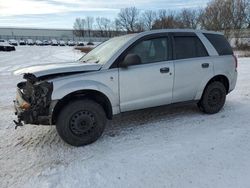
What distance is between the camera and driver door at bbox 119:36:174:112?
4.44 m

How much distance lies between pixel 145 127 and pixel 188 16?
66.5 metres

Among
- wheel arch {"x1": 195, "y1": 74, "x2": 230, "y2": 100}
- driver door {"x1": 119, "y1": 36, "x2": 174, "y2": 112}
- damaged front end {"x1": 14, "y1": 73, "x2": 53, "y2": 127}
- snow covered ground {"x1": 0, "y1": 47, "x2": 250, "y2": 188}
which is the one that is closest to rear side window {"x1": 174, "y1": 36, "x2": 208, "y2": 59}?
driver door {"x1": 119, "y1": 36, "x2": 174, "y2": 112}

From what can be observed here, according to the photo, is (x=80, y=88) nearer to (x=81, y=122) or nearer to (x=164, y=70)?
(x=81, y=122)

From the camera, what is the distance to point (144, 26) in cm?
8781

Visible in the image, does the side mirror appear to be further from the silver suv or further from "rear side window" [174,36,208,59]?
"rear side window" [174,36,208,59]

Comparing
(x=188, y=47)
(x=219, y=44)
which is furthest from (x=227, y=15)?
(x=188, y=47)

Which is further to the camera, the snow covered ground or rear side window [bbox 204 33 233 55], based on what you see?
rear side window [bbox 204 33 233 55]

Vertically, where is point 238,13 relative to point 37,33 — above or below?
above

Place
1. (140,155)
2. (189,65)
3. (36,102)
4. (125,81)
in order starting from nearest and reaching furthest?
(140,155)
(36,102)
(125,81)
(189,65)

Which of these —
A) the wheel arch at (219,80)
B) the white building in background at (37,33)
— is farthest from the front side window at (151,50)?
the white building in background at (37,33)

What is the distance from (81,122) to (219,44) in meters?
3.45

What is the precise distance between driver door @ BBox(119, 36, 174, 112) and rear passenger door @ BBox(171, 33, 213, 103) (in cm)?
17

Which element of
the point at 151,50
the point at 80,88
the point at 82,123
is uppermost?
the point at 151,50

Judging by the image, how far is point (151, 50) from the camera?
475 centimetres
